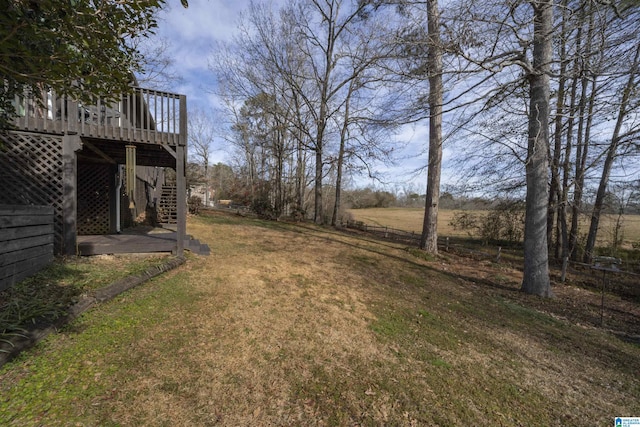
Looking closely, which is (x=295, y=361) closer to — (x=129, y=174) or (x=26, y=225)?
(x=26, y=225)

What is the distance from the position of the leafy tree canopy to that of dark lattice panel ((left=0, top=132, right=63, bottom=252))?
340 centimetres

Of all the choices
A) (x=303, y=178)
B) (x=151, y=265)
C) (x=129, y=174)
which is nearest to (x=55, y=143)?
(x=129, y=174)

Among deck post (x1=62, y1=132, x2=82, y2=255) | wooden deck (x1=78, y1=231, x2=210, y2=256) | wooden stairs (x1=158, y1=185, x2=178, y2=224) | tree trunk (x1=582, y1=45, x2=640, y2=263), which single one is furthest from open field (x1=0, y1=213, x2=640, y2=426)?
wooden stairs (x1=158, y1=185, x2=178, y2=224)

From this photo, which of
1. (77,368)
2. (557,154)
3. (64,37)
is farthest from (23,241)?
(557,154)

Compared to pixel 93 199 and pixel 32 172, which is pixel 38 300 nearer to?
pixel 32 172

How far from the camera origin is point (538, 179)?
5840 millimetres

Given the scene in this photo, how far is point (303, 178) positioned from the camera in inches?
814

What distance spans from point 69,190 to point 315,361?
5.78 meters

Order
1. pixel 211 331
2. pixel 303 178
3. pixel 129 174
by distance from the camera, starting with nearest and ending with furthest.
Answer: pixel 211 331
pixel 129 174
pixel 303 178

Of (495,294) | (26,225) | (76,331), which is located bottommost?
(495,294)

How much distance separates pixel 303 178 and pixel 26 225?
1722 centimetres

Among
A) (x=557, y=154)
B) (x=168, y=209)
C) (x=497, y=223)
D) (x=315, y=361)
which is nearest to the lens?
(x=315, y=361)

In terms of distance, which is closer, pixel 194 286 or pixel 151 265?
pixel 194 286

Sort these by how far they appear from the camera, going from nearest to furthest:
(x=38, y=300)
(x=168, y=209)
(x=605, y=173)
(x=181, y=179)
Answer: (x=38, y=300) → (x=181, y=179) → (x=605, y=173) → (x=168, y=209)
